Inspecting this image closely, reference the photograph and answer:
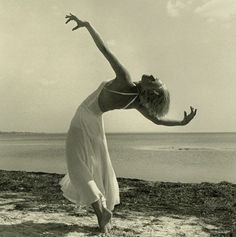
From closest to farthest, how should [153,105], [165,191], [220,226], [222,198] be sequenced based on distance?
[153,105] → [220,226] → [222,198] → [165,191]

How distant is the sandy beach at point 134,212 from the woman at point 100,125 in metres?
0.40

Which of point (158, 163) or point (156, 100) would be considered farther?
point (158, 163)

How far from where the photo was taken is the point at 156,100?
4.16 m

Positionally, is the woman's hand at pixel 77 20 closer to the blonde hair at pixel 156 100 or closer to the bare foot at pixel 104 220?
the blonde hair at pixel 156 100

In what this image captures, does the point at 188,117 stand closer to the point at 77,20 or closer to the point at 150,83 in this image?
the point at 150,83

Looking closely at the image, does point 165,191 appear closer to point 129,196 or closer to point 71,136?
point 129,196

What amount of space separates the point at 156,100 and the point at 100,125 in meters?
0.75

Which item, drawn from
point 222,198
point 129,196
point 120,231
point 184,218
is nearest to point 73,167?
point 120,231

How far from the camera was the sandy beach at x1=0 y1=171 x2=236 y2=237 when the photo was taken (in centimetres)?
468

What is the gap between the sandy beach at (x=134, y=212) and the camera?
4676mm

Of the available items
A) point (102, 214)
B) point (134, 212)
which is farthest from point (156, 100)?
point (134, 212)

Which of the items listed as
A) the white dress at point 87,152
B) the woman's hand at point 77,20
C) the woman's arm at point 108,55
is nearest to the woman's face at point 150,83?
the woman's arm at point 108,55

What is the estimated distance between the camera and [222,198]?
6945 millimetres

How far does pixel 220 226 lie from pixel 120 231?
123 cm
